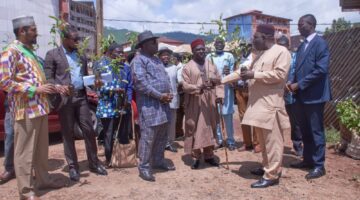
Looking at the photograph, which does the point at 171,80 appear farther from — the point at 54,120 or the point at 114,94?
the point at 54,120

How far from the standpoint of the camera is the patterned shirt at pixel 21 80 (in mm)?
3725

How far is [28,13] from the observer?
33.4 feet

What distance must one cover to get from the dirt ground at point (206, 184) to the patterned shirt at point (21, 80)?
1.08 meters

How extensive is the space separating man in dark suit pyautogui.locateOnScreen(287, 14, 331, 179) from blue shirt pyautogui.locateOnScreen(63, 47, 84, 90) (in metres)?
2.71

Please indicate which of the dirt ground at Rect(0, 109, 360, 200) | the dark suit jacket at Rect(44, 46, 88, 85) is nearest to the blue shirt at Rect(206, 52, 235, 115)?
the dirt ground at Rect(0, 109, 360, 200)

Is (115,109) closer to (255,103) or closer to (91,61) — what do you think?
(91,61)

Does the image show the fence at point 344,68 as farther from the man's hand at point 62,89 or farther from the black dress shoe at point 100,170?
the man's hand at point 62,89

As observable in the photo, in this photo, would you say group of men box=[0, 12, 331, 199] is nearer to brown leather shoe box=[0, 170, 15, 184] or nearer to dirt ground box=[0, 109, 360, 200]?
dirt ground box=[0, 109, 360, 200]

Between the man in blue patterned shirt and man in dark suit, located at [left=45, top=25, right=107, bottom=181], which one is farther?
the man in blue patterned shirt

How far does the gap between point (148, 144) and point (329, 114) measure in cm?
448

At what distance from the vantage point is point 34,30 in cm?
396

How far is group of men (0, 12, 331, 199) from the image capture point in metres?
3.90

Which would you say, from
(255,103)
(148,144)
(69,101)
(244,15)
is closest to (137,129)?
(148,144)

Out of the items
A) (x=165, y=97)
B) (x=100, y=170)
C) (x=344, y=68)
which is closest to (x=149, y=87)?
(x=165, y=97)
